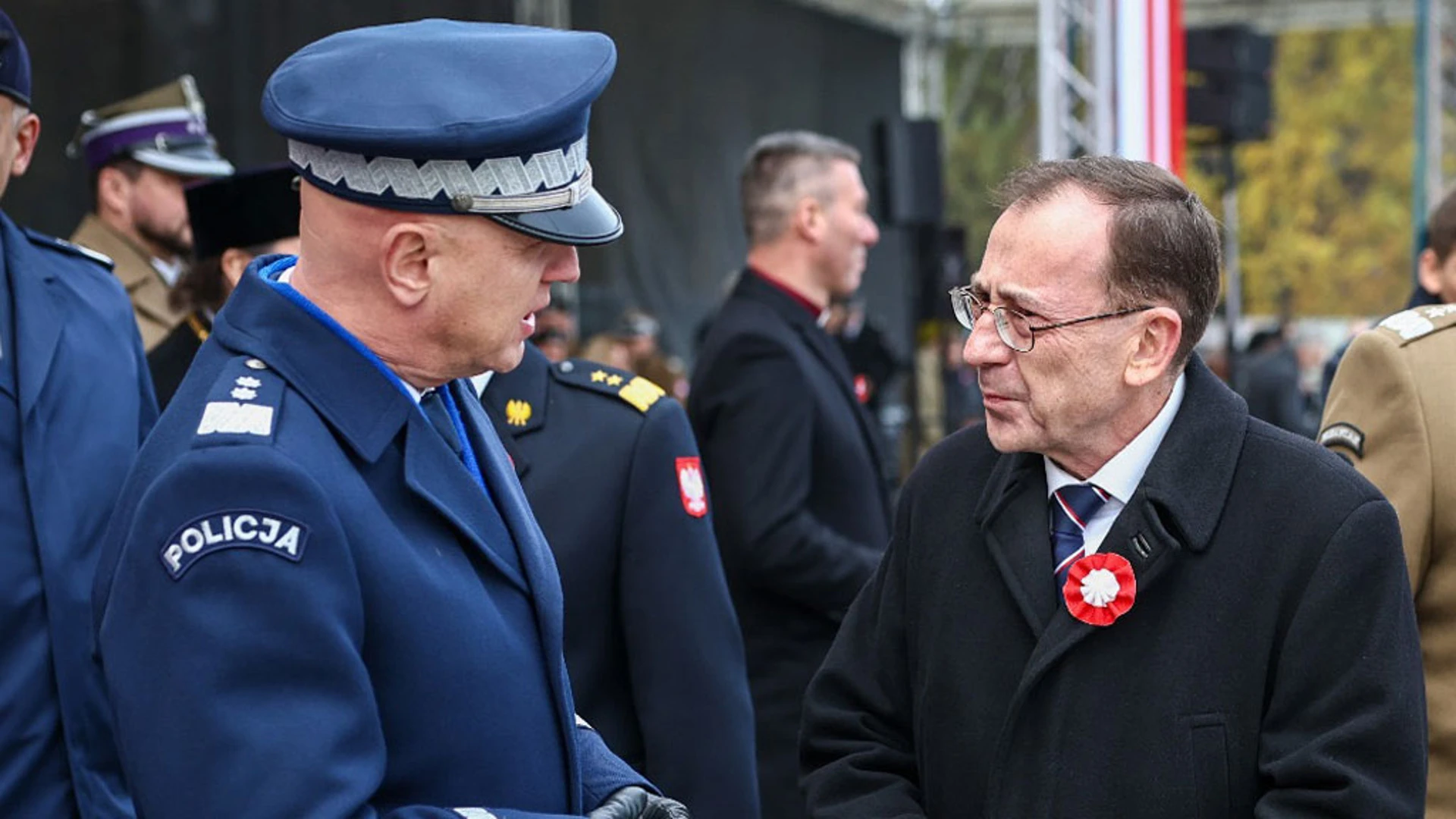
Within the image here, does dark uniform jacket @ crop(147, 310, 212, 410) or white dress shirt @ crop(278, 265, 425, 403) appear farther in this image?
dark uniform jacket @ crop(147, 310, 212, 410)

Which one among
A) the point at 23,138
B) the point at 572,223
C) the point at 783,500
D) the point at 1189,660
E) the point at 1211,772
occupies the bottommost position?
the point at 783,500

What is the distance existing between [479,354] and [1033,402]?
782 millimetres

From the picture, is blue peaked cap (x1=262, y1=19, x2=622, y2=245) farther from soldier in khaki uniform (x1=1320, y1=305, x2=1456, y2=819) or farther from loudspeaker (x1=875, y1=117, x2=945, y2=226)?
loudspeaker (x1=875, y1=117, x2=945, y2=226)

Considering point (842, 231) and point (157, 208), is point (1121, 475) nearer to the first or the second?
point (842, 231)

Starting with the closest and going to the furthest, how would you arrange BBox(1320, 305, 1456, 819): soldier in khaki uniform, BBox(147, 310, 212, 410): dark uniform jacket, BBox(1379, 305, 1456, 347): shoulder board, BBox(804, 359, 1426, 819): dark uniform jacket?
BBox(804, 359, 1426, 819): dark uniform jacket
BBox(1320, 305, 1456, 819): soldier in khaki uniform
BBox(1379, 305, 1456, 347): shoulder board
BBox(147, 310, 212, 410): dark uniform jacket

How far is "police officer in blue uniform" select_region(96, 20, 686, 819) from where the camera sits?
4.96 ft

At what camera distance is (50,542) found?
2582 mm

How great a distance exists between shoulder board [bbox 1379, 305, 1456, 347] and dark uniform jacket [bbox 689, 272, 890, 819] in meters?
1.48

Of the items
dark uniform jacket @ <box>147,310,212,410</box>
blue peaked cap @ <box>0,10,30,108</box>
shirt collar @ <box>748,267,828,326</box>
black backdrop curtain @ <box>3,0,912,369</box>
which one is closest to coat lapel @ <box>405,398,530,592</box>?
blue peaked cap @ <box>0,10,30,108</box>

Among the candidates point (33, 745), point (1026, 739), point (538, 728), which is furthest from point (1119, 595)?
point (33, 745)

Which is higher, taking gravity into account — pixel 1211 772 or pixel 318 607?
pixel 318 607

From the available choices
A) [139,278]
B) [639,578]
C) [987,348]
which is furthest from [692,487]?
[139,278]

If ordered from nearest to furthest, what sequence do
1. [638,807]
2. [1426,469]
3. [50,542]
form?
[638,807], [50,542], [1426,469]

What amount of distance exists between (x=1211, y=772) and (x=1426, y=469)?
95cm
